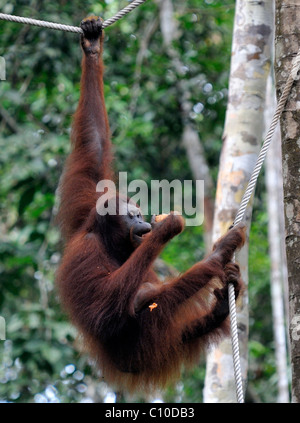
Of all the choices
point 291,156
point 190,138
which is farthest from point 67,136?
A: point 291,156

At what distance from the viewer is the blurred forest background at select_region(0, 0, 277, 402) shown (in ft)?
17.9

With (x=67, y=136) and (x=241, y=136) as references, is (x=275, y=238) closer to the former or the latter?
(x=67, y=136)

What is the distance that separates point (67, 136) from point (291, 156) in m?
3.60

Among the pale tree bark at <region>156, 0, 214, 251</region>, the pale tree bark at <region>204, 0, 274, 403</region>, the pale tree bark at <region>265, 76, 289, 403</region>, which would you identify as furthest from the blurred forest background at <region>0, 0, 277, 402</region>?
the pale tree bark at <region>204, 0, 274, 403</region>

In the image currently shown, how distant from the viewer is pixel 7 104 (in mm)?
6344

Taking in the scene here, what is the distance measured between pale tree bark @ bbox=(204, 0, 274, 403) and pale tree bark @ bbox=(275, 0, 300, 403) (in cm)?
153

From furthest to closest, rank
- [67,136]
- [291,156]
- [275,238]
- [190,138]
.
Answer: [190,138] < [275,238] < [67,136] < [291,156]

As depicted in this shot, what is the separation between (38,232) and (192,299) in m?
2.58

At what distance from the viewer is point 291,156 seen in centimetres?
223

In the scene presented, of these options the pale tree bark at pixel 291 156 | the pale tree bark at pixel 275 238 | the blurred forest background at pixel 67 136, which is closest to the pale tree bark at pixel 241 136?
the blurred forest background at pixel 67 136

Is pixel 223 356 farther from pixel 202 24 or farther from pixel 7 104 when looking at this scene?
pixel 202 24

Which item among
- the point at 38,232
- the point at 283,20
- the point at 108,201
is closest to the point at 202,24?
the point at 38,232

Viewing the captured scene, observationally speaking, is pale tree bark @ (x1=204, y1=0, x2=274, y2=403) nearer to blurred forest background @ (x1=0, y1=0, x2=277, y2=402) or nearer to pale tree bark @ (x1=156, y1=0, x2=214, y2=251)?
blurred forest background @ (x1=0, y1=0, x2=277, y2=402)

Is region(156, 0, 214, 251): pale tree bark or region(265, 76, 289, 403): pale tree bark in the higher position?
region(156, 0, 214, 251): pale tree bark
